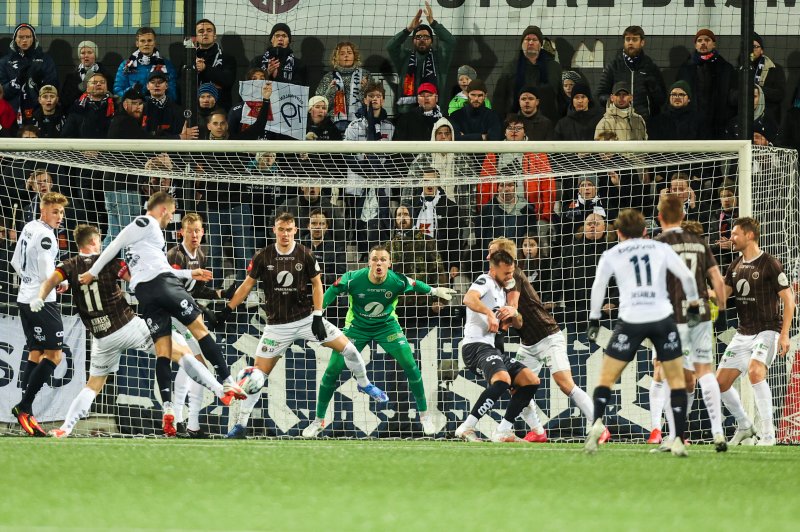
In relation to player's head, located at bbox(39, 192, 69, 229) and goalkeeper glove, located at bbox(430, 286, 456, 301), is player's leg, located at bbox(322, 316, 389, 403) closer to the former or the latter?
goalkeeper glove, located at bbox(430, 286, 456, 301)

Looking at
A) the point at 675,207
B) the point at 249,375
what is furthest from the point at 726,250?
the point at 249,375

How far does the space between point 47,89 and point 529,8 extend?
5561mm

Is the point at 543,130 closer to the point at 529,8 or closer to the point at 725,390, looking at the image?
Result: the point at 529,8

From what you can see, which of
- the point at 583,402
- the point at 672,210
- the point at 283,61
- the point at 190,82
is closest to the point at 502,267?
the point at 583,402

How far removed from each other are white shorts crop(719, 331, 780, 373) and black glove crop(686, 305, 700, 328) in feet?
7.47

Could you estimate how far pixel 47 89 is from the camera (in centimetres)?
1336

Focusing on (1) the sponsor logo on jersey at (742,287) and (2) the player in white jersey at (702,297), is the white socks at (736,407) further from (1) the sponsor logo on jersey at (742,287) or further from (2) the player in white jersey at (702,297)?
(2) the player in white jersey at (702,297)

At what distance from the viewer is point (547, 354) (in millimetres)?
10492

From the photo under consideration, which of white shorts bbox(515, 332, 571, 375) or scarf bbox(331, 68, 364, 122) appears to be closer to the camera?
white shorts bbox(515, 332, 571, 375)

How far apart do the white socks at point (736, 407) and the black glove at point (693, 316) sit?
206 cm

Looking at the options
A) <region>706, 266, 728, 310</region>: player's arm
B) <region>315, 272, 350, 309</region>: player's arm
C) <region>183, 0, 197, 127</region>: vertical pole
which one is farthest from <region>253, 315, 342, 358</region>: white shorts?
<region>706, 266, 728, 310</region>: player's arm

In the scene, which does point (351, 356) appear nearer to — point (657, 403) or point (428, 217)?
point (428, 217)

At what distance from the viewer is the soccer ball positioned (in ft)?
34.3

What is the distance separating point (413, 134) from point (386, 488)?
721cm
